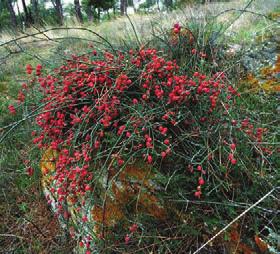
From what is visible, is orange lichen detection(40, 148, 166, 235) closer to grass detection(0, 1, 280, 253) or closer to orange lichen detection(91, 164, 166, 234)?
orange lichen detection(91, 164, 166, 234)

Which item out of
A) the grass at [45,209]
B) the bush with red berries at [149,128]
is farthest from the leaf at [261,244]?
the bush with red berries at [149,128]

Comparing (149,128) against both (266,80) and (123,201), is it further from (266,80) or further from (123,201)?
(266,80)

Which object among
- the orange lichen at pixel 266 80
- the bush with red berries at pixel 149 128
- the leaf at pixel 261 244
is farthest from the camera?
the orange lichen at pixel 266 80

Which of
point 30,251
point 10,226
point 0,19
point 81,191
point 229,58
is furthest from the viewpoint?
point 0,19

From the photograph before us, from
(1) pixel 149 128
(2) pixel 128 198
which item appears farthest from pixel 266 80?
(2) pixel 128 198

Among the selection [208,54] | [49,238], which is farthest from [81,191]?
[208,54]

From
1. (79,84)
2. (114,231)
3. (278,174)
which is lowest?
(114,231)

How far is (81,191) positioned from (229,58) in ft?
6.96

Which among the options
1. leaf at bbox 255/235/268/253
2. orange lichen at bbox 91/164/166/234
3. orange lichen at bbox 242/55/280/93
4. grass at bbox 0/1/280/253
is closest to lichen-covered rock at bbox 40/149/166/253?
orange lichen at bbox 91/164/166/234

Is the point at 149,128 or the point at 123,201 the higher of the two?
the point at 149,128

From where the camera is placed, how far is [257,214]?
148 cm

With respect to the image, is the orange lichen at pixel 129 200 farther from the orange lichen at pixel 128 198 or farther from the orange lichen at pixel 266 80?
the orange lichen at pixel 266 80

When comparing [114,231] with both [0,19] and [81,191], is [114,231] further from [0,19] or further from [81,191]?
[0,19]

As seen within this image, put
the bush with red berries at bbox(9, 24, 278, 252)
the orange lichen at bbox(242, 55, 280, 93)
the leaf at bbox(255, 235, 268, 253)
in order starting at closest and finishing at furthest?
the leaf at bbox(255, 235, 268, 253), the bush with red berries at bbox(9, 24, 278, 252), the orange lichen at bbox(242, 55, 280, 93)
